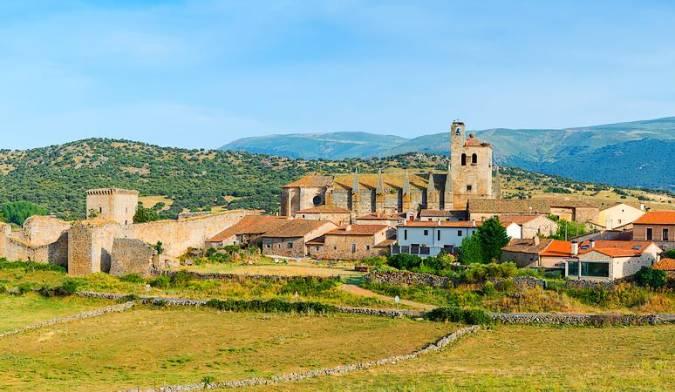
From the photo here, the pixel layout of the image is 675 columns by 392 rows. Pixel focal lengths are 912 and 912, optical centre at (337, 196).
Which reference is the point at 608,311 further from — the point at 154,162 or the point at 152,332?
the point at 154,162

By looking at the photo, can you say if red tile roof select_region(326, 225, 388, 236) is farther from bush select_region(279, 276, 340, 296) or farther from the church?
bush select_region(279, 276, 340, 296)

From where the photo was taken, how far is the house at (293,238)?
5094 centimetres

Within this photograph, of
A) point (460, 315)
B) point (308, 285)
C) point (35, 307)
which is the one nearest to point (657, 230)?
point (460, 315)

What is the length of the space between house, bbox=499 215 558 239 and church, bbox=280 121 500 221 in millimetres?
8580

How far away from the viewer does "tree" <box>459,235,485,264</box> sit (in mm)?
44281

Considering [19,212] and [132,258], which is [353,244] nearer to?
[132,258]

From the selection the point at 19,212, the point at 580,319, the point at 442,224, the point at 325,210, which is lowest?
the point at 580,319

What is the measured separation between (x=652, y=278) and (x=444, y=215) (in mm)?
20347

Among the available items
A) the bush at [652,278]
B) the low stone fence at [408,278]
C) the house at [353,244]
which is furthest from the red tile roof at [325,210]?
the bush at [652,278]

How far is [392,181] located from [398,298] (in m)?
26.0

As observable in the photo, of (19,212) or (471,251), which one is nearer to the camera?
(471,251)

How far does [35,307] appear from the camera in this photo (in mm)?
38562

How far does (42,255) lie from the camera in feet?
157

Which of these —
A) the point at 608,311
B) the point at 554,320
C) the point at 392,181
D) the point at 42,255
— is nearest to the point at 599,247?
the point at 608,311
